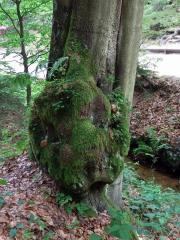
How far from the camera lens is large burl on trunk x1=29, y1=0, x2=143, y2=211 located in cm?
458

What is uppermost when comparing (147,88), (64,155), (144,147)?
(64,155)

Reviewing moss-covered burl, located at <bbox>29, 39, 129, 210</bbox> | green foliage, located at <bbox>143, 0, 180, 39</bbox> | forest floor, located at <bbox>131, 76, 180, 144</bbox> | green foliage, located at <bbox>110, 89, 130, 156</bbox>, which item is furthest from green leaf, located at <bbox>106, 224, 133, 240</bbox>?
green foliage, located at <bbox>143, 0, 180, 39</bbox>

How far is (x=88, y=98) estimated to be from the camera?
4676mm

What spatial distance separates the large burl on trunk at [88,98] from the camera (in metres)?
4.58

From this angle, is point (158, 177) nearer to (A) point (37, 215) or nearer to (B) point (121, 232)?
(A) point (37, 215)

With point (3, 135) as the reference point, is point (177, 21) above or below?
above

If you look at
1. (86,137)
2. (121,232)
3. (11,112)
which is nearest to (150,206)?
(86,137)

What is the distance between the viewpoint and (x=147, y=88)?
1398 cm

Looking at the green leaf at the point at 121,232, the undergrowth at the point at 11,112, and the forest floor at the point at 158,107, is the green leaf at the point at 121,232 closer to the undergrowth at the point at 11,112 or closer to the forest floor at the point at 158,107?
the undergrowth at the point at 11,112

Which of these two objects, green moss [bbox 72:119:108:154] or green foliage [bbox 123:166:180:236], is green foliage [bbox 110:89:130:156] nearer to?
green moss [bbox 72:119:108:154]

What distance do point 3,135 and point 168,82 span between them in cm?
676

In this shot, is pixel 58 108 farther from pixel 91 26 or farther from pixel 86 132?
pixel 91 26

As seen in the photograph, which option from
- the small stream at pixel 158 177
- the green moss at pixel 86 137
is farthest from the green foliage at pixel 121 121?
the small stream at pixel 158 177

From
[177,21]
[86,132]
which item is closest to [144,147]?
[86,132]
